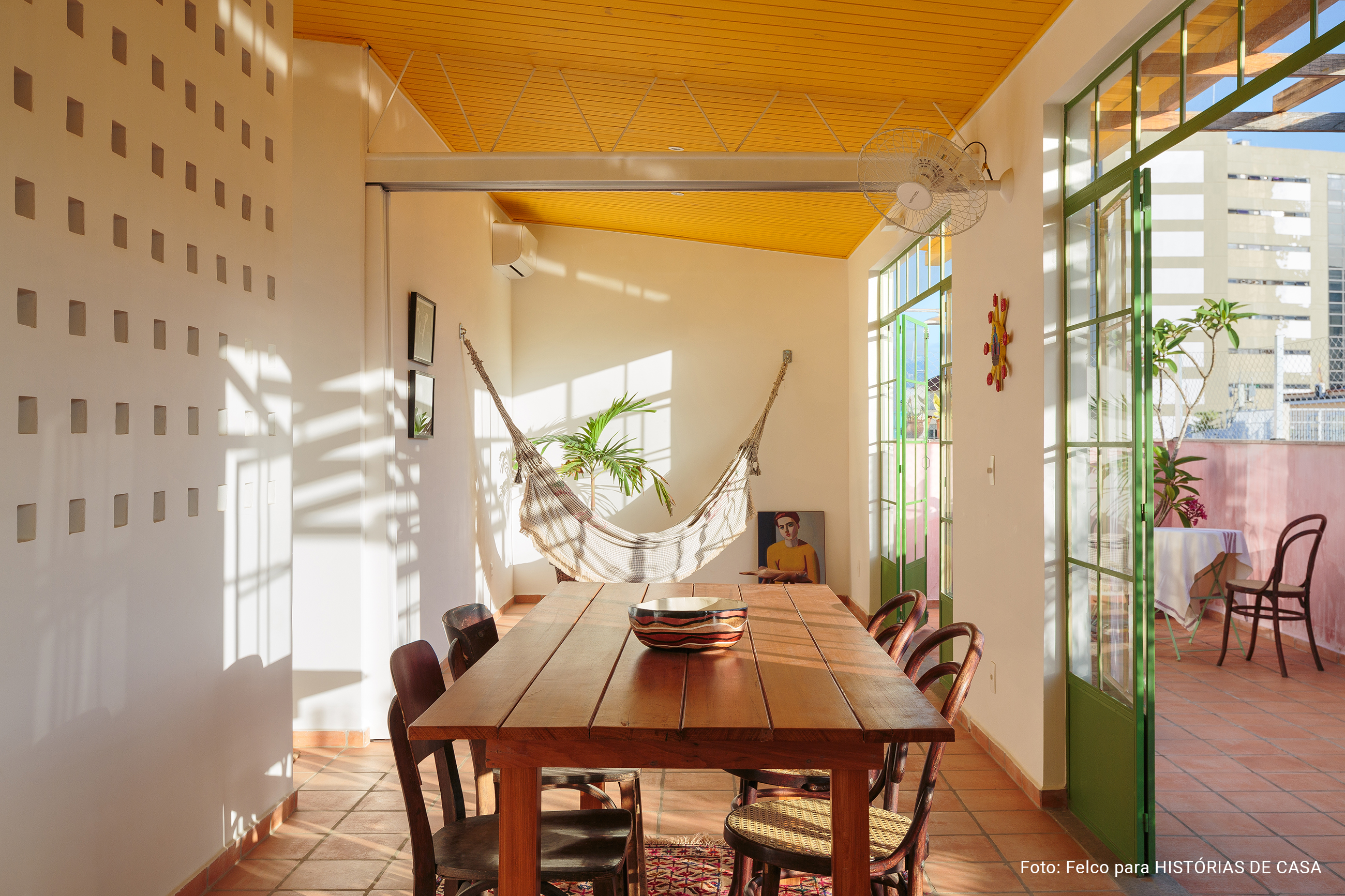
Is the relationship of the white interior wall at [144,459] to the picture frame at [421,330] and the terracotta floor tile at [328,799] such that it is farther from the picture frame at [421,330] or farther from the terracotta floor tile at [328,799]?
the picture frame at [421,330]

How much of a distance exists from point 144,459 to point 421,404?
2.00m

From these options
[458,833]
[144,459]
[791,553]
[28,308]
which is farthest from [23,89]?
[791,553]

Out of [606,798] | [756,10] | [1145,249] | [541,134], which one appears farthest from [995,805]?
[541,134]

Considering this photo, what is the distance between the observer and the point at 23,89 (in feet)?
5.40

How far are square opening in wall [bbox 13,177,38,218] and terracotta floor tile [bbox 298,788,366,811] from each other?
1.92 metres

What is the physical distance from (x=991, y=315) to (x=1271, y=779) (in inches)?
69.4

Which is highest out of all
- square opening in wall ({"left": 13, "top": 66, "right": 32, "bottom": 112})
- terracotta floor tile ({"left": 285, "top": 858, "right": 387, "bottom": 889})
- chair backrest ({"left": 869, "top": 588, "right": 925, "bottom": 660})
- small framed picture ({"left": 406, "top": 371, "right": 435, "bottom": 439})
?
square opening in wall ({"left": 13, "top": 66, "right": 32, "bottom": 112})

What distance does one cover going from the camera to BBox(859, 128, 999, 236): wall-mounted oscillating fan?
109 inches

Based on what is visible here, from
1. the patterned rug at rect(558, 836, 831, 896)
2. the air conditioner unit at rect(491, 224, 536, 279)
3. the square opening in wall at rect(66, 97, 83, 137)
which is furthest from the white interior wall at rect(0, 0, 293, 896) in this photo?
the air conditioner unit at rect(491, 224, 536, 279)

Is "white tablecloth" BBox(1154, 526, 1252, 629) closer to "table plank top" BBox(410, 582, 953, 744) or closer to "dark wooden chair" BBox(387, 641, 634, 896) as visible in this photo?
"table plank top" BBox(410, 582, 953, 744)

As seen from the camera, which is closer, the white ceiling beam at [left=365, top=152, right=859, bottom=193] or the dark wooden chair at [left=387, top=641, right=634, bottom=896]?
the dark wooden chair at [left=387, top=641, right=634, bottom=896]

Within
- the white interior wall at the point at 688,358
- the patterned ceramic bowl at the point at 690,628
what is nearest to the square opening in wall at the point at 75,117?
the patterned ceramic bowl at the point at 690,628

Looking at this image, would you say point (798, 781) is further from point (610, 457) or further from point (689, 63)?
point (610, 457)

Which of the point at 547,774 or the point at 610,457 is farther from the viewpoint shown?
the point at 610,457
